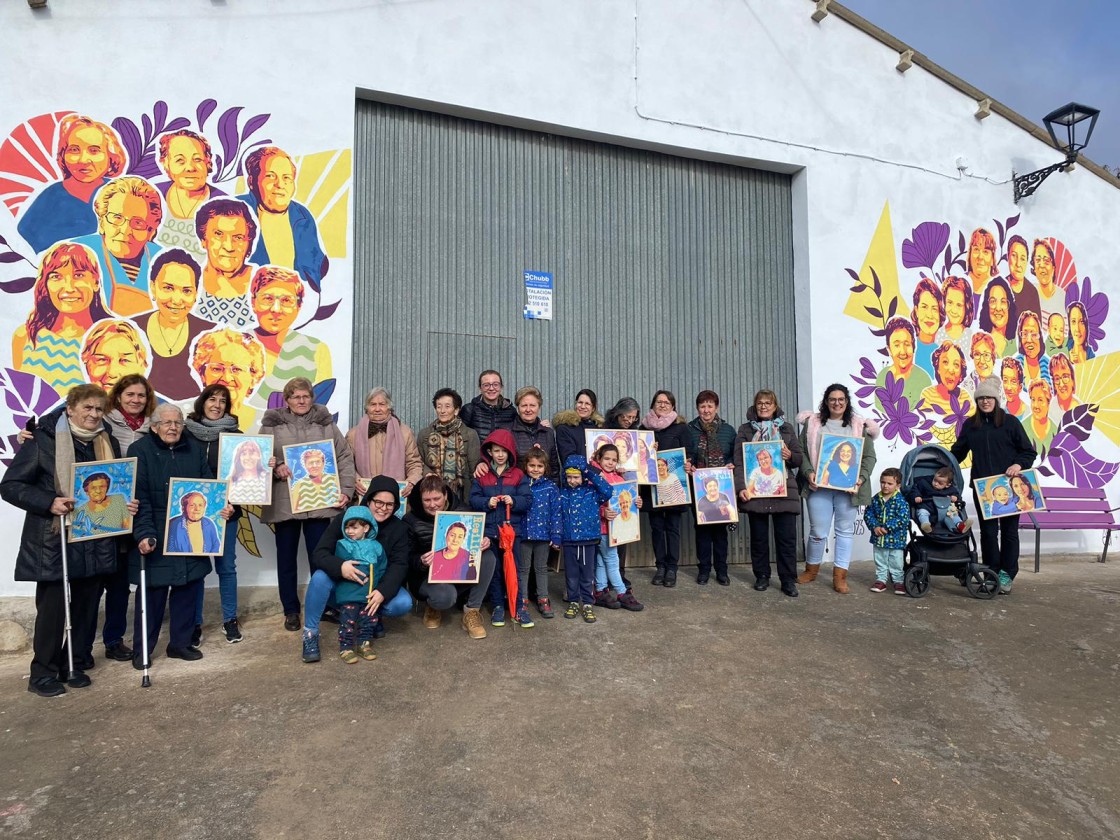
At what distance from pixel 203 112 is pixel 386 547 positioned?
13.3 ft

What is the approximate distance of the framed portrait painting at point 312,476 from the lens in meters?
5.37

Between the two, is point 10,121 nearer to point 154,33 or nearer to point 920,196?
point 154,33

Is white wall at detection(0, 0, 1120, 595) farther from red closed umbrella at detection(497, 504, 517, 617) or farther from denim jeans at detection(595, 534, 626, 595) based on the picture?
denim jeans at detection(595, 534, 626, 595)

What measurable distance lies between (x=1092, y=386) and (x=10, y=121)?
40.1 feet

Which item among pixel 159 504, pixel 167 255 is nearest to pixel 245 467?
pixel 159 504

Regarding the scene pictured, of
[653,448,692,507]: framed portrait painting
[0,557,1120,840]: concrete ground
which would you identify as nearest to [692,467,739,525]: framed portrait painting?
[653,448,692,507]: framed portrait painting

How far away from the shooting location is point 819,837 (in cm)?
305

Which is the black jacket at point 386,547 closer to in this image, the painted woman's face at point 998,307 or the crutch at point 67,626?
the crutch at point 67,626

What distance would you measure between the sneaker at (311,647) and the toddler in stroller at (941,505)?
5210 mm

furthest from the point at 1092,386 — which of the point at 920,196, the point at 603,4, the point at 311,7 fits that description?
the point at 311,7

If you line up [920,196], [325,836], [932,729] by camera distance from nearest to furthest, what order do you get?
[325,836], [932,729], [920,196]

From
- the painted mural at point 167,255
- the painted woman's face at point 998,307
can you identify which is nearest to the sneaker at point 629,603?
the painted mural at point 167,255

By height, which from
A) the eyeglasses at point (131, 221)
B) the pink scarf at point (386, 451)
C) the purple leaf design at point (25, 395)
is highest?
the eyeglasses at point (131, 221)

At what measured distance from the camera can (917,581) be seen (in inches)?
265
